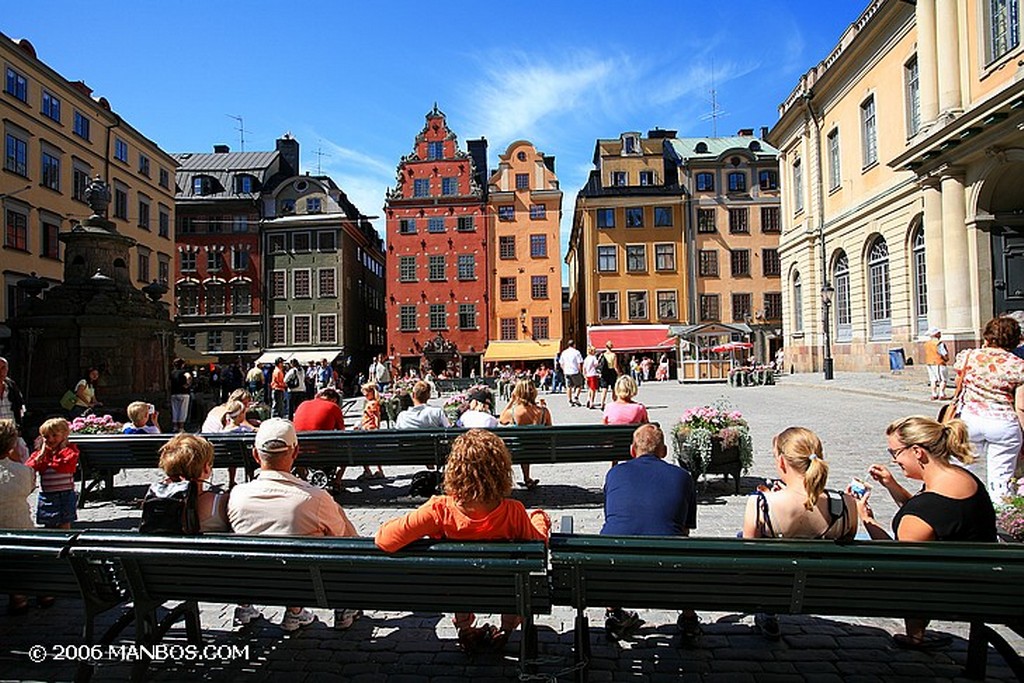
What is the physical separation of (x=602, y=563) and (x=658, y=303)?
4605cm

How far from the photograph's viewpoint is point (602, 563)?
130 inches

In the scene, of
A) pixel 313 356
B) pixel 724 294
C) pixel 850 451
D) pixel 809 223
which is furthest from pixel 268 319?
pixel 850 451

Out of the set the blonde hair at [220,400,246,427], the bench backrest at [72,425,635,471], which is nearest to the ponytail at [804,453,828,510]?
the bench backrest at [72,425,635,471]

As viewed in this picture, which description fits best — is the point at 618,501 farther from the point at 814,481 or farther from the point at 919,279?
the point at 919,279

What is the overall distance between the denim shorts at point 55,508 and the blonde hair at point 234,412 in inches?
115

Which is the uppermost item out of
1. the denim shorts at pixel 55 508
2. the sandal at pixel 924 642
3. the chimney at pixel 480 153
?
the chimney at pixel 480 153

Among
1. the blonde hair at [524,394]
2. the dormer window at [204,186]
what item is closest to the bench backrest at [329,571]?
the blonde hair at [524,394]

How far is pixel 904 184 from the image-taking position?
26.1 m

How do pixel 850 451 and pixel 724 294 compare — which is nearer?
pixel 850 451

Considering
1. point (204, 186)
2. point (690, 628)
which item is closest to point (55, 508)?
point (690, 628)

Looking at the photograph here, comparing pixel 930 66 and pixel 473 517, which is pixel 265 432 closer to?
pixel 473 517

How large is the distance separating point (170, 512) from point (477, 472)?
184 centimetres

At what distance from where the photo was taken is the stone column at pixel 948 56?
2231 cm

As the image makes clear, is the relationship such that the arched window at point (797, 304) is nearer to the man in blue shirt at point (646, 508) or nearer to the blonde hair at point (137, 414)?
the blonde hair at point (137, 414)
